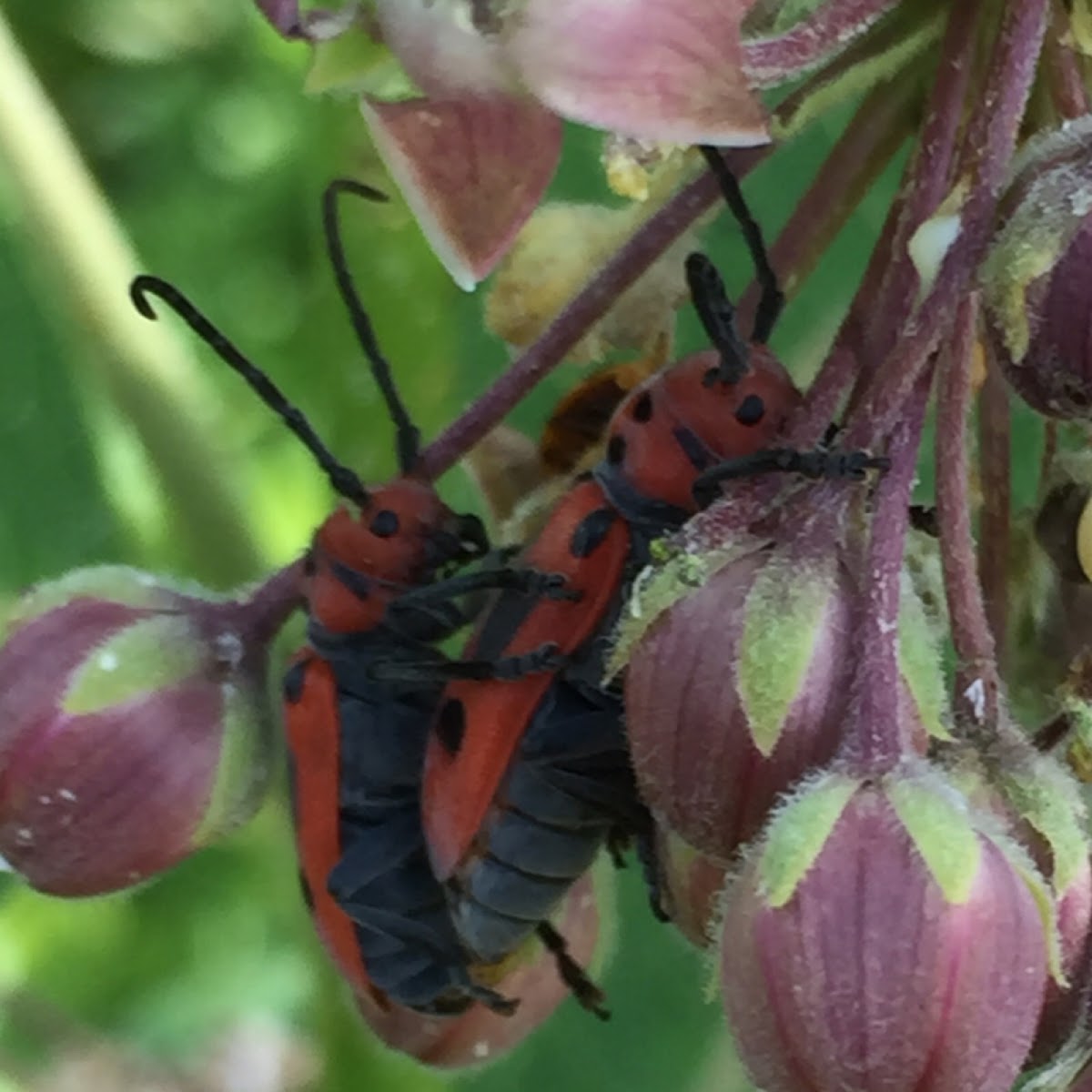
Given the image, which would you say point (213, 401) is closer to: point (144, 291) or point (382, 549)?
point (144, 291)

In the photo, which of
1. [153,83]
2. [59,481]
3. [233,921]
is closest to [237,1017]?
[233,921]

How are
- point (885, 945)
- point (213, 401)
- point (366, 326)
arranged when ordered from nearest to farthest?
point (885, 945) < point (366, 326) < point (213, 401)

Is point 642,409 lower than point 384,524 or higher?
higher

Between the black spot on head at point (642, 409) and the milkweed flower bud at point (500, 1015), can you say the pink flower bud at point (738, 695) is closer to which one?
the black spot on head at point (642, 409)

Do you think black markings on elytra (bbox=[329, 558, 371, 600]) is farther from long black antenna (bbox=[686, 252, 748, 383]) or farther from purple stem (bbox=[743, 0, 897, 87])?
purple stem (bbox=[743, 0, 897, 87])

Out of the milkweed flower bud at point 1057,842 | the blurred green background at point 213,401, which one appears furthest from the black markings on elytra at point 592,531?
the blurred green background at point 213,401

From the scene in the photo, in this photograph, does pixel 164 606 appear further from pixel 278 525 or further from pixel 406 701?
pixel 278 525

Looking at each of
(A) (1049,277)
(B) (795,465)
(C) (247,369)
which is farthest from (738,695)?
(C) (247,369)
